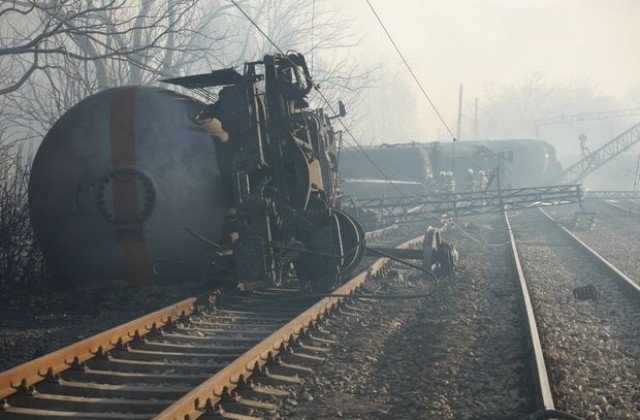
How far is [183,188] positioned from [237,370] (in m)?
3.62

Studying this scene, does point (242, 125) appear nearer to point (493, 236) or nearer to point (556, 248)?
point (556, 248)

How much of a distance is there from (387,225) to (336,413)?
1481cm

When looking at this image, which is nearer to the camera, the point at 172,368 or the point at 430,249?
the point at 172,368

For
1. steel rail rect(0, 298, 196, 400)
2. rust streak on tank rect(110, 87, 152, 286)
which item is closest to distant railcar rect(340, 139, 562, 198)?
rust streak on tank rect(110, 87, 152, 286)

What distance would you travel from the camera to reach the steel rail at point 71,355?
181 inches

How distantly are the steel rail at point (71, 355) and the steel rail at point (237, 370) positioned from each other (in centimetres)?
132

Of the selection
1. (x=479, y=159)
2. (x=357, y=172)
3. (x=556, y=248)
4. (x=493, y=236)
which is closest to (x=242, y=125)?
(x=556, y=248)

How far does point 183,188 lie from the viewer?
816cm

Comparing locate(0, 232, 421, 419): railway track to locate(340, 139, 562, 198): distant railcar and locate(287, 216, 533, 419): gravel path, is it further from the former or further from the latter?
locate(340, 139, 562, 198): distant railcar

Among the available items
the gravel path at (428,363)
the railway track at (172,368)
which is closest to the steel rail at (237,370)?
the railway track at (172,368)

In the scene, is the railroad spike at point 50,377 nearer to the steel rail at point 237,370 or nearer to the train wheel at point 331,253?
the steel rail at point 237,370

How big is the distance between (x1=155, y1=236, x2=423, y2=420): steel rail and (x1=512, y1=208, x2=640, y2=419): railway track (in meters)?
2.29

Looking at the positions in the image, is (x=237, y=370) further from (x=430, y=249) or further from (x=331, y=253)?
(x=430, y=249)

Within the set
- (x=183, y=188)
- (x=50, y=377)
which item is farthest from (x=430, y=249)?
(x=50, y=377)
